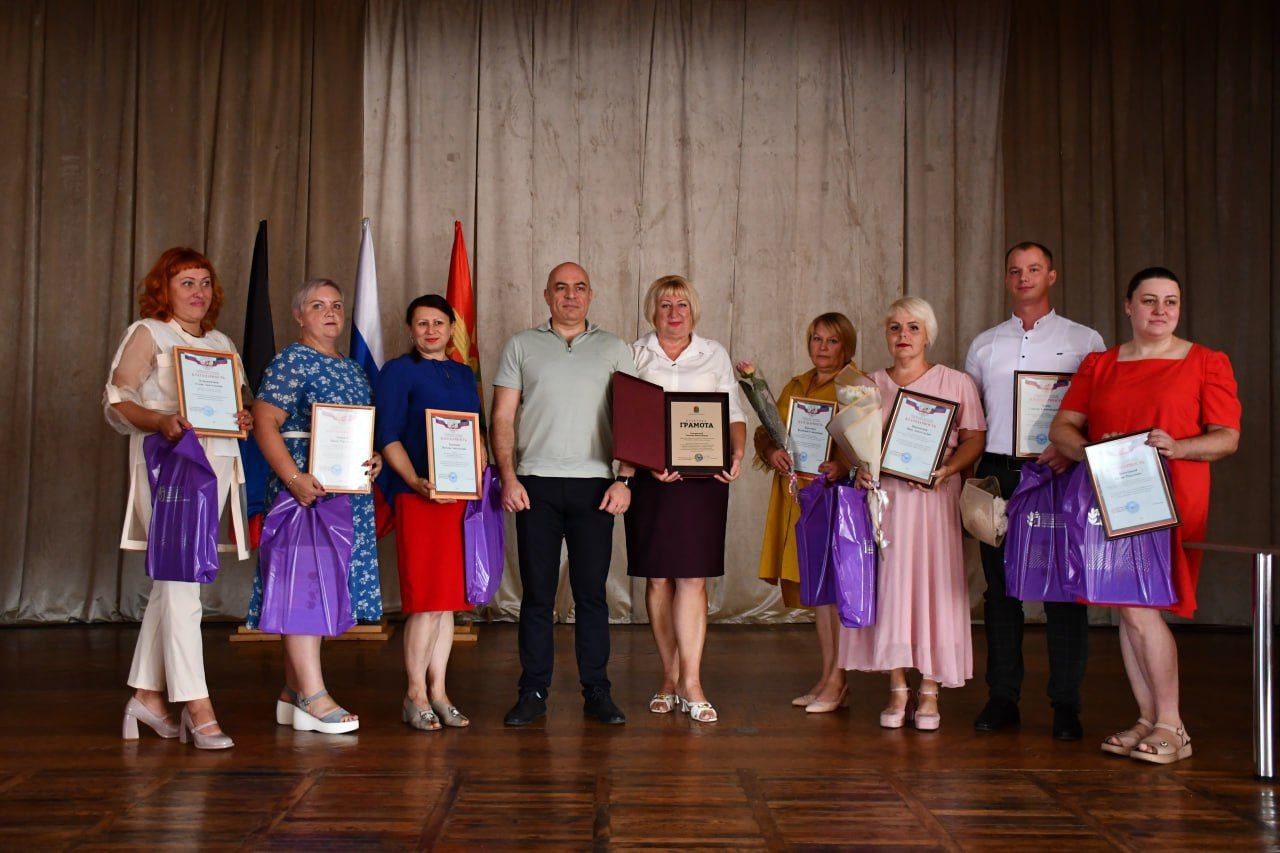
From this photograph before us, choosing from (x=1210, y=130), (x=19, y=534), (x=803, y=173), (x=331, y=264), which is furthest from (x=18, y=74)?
(x=1210, y=130)

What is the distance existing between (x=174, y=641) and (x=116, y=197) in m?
4.09

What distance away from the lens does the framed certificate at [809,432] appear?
4.14 m

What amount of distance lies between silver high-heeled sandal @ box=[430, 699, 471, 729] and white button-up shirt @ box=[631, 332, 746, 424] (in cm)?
131

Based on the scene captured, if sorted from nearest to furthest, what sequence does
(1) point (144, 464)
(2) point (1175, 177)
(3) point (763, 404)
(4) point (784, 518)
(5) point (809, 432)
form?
(1) point (144, 464) < (3) point (763, 404) < (5) point (809, 432) < (4) point (784, 518) < (2) point (1175, 177)

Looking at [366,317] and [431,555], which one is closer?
[431,555]

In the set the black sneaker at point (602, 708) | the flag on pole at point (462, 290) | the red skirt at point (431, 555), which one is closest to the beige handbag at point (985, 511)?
the black sneaker at point (602, 708)

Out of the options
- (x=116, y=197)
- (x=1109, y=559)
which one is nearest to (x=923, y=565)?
(x=1109, y=559)

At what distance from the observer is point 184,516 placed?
11.4 ft

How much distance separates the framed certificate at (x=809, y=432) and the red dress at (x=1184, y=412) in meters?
0.98

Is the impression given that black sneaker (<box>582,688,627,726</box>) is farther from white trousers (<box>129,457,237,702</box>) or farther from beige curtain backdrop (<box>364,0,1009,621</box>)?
beige curtain backdrop (<box>364,0,1009,621</box>)

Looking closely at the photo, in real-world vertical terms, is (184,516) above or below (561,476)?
below

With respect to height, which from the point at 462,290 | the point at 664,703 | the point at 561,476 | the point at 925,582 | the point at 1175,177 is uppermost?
the point at 1175,177

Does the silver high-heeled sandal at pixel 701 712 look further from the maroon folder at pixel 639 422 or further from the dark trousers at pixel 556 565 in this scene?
the maroon folder at pixel 639 422

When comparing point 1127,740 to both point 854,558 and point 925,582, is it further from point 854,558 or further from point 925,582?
point 854,558
